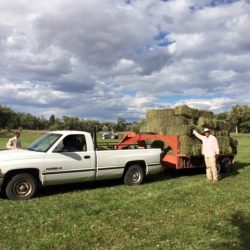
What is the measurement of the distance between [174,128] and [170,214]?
6335mm

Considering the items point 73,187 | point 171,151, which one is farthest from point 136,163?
point 171,151

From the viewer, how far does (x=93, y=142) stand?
463 inches

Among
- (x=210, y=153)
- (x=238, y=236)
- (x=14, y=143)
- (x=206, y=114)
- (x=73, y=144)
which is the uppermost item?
(x=206, y=114)

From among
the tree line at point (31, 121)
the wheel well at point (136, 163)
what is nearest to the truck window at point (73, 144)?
the wheel well at point (136, 163)

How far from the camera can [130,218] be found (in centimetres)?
845

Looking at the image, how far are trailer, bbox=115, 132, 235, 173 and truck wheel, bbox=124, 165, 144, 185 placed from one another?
1.70 metres

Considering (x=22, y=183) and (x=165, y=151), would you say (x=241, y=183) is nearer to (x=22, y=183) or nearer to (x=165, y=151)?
(x=165, y=151)

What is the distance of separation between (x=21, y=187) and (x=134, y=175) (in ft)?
12.4

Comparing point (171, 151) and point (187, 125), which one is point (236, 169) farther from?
point (187, 125)

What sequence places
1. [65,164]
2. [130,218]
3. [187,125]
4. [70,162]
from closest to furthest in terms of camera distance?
[130,218] → [65,164] → [70,162] → [187,125]

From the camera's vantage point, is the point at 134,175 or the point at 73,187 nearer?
the point at 73,187

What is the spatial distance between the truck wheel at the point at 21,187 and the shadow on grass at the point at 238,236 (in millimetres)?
4788

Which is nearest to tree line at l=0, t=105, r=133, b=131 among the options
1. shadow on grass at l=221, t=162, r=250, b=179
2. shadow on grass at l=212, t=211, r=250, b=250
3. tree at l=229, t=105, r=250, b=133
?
tree at l=229, t=105, r=250, b=133

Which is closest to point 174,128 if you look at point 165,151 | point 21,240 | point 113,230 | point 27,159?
point 165,151
